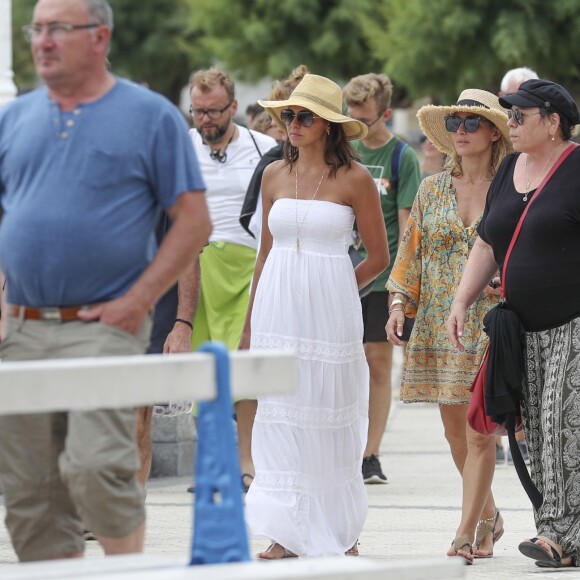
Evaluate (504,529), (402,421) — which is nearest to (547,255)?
(504,529)

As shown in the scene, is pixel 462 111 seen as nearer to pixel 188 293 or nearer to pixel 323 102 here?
pixel 323 102

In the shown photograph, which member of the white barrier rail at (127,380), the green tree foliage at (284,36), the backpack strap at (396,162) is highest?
the green tree foliage at (284,36)

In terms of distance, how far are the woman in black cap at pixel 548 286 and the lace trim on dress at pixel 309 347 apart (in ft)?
1.63

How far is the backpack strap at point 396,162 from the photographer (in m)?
9.76

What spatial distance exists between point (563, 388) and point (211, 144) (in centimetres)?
295

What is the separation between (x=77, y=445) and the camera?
15.2 feet

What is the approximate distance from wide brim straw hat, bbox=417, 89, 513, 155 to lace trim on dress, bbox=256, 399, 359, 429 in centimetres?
147

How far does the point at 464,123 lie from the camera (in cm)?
738

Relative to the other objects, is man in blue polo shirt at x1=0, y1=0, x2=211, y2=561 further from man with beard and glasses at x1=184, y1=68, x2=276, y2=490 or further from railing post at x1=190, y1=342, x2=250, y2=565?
man with beard and glasses at x1=184, y1=68, x2=276, y2=490

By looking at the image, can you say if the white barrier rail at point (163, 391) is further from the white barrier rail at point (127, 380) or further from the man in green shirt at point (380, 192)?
the man in green shirt at point (380, 192)

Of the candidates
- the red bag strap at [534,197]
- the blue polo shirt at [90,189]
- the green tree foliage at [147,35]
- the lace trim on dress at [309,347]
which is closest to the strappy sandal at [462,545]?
the lace trim on dress at [309,347]

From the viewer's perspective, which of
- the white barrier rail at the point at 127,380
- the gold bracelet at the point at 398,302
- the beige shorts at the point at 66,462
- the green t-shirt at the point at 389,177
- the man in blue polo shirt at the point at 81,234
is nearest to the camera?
the white barrier rail at the point at 127,380

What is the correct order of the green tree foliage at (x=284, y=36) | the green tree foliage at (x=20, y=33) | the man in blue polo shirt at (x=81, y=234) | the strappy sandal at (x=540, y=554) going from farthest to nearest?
the green tree foliage at (x=20, y=33) < the green tree foliage at (x=284, y=36) < the strappy sandal at (x=540, y=554) < the man in blue polo shirt at (x=81, y=234)

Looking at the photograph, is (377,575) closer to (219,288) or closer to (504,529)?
(504,529)
